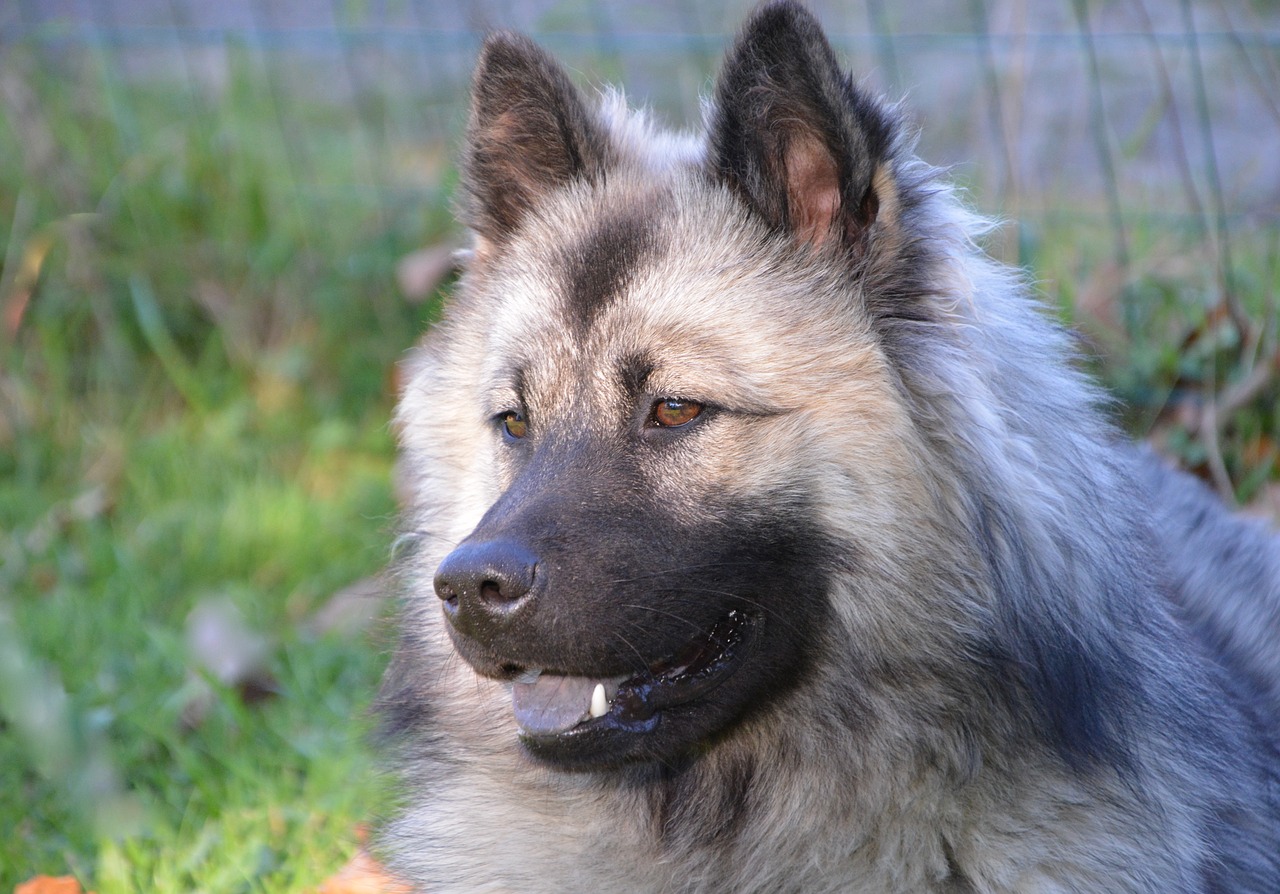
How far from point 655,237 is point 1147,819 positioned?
140cm

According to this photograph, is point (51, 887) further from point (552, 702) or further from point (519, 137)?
point (519, 137)

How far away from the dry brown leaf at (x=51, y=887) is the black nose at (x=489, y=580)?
3.85 ft

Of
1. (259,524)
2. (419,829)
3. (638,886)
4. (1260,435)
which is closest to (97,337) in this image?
(259,524)

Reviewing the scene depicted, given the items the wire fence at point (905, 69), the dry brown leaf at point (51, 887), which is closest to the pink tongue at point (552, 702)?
the dry brown leaf at point (51, 887)

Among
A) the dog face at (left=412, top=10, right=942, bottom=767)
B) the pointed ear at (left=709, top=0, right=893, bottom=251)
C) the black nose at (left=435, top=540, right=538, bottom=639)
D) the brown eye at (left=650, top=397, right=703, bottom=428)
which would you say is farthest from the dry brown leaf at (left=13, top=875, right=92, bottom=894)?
the pointed ear at (left=709, top=0, right=893, bottom=251)

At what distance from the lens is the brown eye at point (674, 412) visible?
7.79 ft

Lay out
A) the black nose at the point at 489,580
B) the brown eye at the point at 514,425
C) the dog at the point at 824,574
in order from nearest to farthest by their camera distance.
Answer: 1. the black nose at the point at 489,580
2. the dog at the point at 824,574
3. the brown eye at the point at 514,425

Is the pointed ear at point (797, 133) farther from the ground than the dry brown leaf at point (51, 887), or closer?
farther from the ground

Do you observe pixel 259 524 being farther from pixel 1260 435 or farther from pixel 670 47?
pixel 1260 435

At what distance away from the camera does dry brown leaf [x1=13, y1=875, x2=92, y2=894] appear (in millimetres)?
2707

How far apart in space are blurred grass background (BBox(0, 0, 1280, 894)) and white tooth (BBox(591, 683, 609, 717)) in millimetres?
1009

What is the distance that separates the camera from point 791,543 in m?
2.34

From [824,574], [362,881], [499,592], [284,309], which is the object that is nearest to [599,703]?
[499,592]

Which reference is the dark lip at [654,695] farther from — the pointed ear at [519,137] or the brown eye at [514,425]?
the pointed ear at [519,137]
